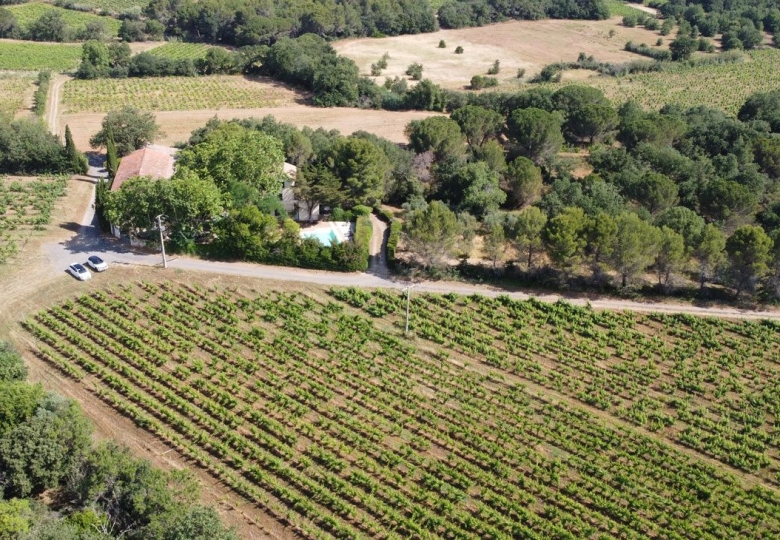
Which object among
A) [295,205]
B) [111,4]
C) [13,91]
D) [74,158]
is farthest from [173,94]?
[111,4]

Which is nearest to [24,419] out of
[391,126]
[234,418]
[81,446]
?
[81,446]

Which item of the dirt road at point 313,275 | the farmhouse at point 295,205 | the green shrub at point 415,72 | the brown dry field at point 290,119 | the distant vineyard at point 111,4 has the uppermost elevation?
the distant vineyard at point 111,4

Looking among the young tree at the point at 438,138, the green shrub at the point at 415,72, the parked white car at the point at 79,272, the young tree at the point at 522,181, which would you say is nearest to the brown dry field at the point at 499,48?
the green shrub at the point at 415,72

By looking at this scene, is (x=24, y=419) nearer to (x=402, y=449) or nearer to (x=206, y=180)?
(x=402, y=449)

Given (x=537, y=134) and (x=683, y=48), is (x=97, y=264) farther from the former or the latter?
(x=683, y=48)

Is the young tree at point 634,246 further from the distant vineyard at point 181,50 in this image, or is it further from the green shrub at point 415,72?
the distant vineyard at point 181,50

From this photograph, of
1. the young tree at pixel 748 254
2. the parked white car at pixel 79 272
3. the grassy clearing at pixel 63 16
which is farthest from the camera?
the grassy clearing at pixel 63 16
